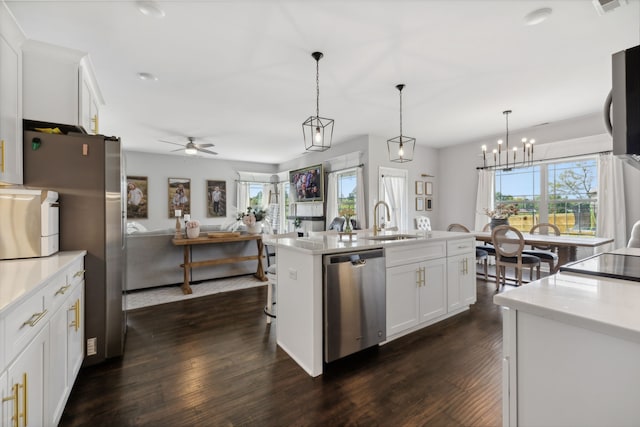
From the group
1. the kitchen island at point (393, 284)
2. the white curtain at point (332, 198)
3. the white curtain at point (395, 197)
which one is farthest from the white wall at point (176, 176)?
the kitchen island at point (393, 284)

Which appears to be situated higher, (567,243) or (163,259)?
(567,243)

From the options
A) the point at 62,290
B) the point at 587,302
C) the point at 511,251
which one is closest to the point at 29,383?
the point at 62,290

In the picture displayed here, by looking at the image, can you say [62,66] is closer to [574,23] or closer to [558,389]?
[558,389]

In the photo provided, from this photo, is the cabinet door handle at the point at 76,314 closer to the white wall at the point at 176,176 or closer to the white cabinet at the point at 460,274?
the white cabinet at the point at 460,274

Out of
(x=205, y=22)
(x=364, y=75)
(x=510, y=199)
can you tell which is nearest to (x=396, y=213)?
(x=510, y=199)

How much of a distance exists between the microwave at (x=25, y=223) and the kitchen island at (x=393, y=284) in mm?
1588

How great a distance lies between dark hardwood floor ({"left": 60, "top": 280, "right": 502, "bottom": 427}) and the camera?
1620 millimetres

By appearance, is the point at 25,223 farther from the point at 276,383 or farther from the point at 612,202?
the point at 612,202

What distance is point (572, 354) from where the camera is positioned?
77 cm

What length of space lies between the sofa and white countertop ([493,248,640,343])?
4314 mm

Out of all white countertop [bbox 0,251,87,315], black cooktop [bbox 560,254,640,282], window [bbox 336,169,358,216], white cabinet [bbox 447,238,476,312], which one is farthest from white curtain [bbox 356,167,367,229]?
white countertop [bbox 0,251,87,315]

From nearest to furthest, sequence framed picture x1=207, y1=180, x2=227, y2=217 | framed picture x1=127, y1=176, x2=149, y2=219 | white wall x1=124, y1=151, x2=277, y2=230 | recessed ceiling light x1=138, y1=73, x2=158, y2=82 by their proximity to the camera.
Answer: recessed ceiling light x1=138, y1=73, x2=158, y2=82 → framed picture x1=127, y1=176, x2=149, y2=219 → white wall x1=124, y1=151, x2=277, y2=230 → framed picture x1=207, y1=180, x2=227, y2=217

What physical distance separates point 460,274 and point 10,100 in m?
4.11

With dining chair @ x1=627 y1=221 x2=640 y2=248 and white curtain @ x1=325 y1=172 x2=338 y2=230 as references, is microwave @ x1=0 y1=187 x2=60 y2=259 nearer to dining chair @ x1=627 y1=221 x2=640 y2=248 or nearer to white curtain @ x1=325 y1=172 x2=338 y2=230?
dining chair @ x1=627 y1=221 x2=640 y2=248
